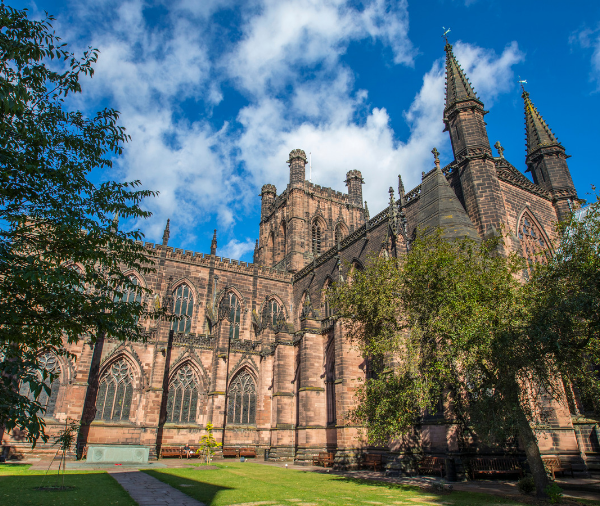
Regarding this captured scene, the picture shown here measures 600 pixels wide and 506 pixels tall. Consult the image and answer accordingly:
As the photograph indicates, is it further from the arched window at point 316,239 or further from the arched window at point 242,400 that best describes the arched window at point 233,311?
the arched window at point 316,239

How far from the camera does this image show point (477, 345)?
33.6ft

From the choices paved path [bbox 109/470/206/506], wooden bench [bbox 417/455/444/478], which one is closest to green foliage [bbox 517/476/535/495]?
wooden bench [bbox 417/455/444/478]

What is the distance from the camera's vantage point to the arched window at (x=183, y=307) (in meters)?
28.5

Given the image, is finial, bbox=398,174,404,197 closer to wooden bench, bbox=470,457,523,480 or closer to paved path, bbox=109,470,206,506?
wooden bench, bbox=470,457,523,480

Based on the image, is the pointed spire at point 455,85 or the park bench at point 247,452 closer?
the pointed spire at point 455,85

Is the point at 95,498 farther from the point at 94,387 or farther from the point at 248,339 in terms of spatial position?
the point at 248,339

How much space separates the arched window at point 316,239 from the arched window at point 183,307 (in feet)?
42.2

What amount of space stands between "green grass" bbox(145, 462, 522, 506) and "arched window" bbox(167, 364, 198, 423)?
11.2 meters

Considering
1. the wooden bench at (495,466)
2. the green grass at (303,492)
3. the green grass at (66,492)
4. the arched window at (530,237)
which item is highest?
the arched window at (530,237)

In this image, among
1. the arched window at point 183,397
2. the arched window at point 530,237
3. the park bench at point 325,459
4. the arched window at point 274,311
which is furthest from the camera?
the arched window at point 274,311

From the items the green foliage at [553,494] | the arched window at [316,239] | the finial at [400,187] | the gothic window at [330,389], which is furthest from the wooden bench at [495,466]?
the arched window at [316,239]

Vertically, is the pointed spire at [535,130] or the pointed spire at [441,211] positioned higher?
the pointed spire at [535,130]

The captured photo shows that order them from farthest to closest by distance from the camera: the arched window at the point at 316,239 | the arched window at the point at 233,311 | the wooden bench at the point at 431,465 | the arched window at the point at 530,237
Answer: the arched window at the point at 316,239 < the arched window at the point at 233,311 < the arched window at the point at 530,237 < the wooden bench at the point at 431,465

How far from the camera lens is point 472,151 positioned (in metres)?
21.1
